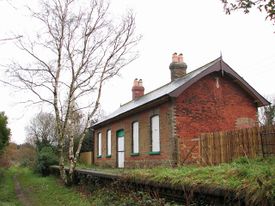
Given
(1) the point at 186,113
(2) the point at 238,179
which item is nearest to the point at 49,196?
(1) the point at 186,113

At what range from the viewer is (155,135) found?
19484mm

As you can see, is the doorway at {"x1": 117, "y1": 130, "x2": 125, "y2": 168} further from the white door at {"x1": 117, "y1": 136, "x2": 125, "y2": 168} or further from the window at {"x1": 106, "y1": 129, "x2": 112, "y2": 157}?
the window at {"x1": 106, "y1": 129, "x2": 112, "y2": 157}

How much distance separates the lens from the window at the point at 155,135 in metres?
19.1

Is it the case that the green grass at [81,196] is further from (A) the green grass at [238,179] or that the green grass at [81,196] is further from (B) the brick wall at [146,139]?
(B) the brick wall at [146,139]

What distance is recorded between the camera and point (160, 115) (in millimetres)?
18984

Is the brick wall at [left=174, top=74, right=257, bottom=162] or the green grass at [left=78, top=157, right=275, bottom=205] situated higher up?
the brick wall at [left=174, top=74, right=257, bottom=162]

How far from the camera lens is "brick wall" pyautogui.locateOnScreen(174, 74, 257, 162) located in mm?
17891

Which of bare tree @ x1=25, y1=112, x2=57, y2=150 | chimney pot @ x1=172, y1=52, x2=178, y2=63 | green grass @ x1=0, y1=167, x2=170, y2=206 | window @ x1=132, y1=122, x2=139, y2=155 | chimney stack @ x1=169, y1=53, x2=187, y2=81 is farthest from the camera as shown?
bare tree @ x1=25, y1=112, x2=57, y2=150

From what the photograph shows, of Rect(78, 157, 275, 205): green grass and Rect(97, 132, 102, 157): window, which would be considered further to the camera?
Rect(97, 132, 102, 157): window

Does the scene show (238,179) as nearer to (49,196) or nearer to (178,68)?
(49,196)

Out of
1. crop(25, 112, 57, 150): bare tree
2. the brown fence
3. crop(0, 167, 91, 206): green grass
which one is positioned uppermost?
crop(25, 112, 57, 150): bare tree

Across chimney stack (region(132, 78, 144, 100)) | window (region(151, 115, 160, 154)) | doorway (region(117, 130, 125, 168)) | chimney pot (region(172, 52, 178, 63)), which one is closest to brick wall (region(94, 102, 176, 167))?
window (region(151, 115, 160, 154))

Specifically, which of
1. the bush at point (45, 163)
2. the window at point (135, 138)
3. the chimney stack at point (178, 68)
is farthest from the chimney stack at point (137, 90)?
the bush at point (45, 163)

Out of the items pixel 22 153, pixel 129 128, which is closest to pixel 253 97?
pixel 129 128
